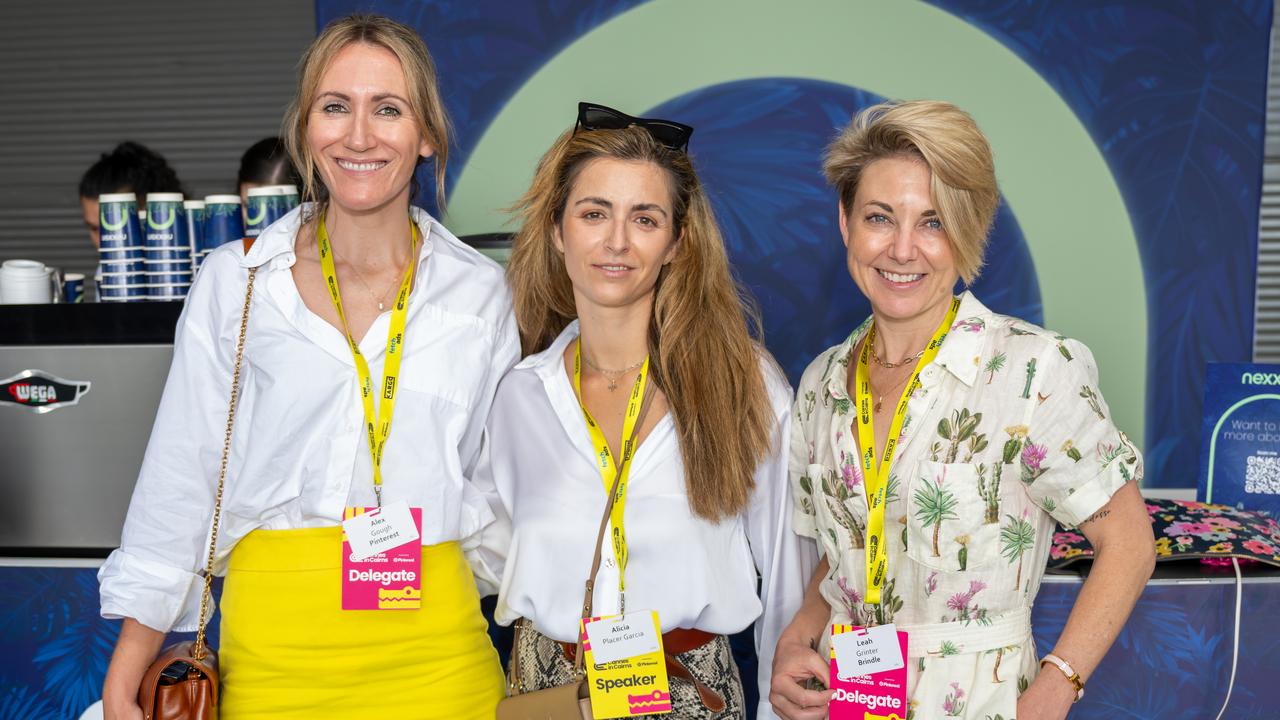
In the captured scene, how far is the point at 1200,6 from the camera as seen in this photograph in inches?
140

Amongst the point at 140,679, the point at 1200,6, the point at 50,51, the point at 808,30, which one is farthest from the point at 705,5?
the point at 50,51

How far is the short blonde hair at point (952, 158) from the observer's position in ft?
5.79

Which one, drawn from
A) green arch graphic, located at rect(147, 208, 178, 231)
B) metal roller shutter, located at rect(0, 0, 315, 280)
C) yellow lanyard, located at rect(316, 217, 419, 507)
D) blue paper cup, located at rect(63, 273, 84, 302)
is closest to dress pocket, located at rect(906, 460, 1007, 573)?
yellow lanyard, located at rect(316, 217, 419, 507)

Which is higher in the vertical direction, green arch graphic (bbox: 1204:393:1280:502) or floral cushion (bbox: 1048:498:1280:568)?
green arch graphic (bbox: 1204:393:1280:502)

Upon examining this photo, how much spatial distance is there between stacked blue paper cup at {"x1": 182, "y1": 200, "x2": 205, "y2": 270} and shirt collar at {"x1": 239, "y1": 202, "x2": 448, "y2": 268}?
0.72 meters

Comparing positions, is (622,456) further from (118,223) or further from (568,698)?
(118,223)

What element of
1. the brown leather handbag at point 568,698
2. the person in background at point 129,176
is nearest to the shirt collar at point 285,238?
the brown leather handbag at point 568,698

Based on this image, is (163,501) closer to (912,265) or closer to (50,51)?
(912,265)

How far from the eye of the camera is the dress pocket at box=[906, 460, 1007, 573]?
174 cm

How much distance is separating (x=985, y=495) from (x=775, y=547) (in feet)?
1.55

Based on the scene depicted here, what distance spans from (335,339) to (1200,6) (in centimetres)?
321

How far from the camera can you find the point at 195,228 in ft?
8.84

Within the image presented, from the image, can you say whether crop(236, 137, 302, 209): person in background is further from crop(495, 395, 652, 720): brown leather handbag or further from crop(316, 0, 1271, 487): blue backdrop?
crop(495, 395, 652, 720): brown leather handbag

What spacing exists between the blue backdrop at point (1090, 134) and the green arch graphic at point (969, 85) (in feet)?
0.15
